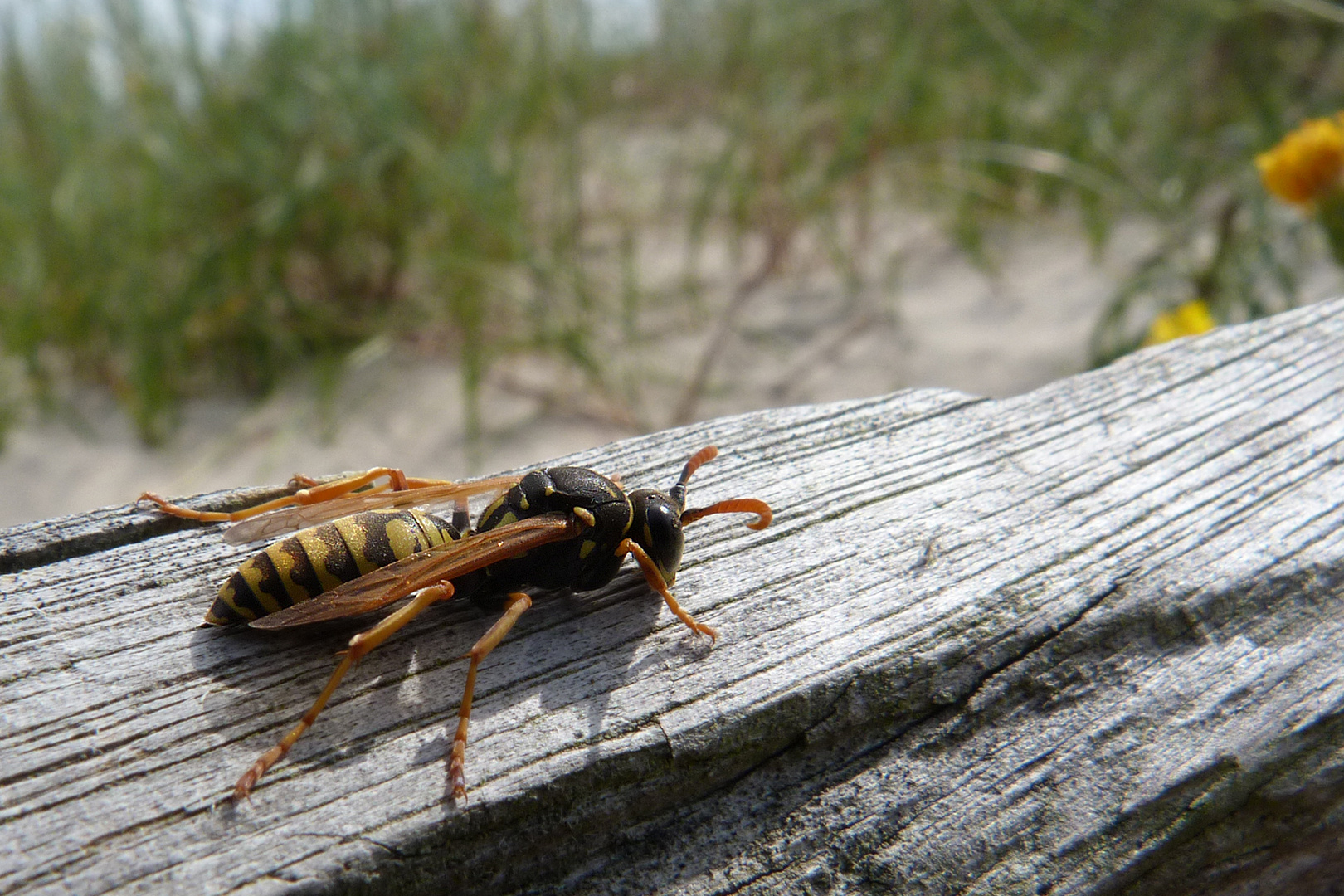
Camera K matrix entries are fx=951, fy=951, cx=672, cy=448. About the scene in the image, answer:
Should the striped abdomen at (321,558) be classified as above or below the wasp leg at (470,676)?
above

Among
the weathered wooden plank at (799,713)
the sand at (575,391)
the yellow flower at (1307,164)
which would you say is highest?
the yellow flower at (1307,164)

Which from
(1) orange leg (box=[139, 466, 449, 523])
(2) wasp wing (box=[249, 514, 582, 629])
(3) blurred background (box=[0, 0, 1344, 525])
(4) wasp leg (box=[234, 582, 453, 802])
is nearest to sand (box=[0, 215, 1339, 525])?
(3) blurred background (box=[0, 0, 1344, 525])

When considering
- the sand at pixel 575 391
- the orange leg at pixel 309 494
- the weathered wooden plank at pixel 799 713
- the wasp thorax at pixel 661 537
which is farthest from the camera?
the sand at pixel 575 391

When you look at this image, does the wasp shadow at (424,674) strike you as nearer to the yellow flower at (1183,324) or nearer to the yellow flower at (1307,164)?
the yellow flower at (1183,324)

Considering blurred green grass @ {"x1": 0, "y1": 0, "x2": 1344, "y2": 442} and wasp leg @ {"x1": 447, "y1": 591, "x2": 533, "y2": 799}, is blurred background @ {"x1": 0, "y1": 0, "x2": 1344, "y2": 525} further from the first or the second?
wasp leg @ {"x1": 447, "y1": 591, "x2": 533, "y2": 799}

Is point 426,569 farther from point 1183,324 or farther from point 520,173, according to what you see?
point 520,173

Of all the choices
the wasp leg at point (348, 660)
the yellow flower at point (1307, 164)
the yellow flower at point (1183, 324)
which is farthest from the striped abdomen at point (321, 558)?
the yellow flower at point (1307, 164)

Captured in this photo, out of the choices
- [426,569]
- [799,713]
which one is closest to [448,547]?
[426,569]
